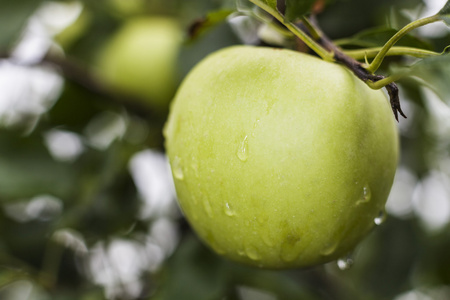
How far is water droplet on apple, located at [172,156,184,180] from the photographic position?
0.50 m

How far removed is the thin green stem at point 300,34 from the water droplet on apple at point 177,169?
0.60ft

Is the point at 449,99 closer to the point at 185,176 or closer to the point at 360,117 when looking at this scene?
the point at 360,117

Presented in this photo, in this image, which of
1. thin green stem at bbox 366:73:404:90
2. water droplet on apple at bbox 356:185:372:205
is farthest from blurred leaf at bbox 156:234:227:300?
thin green stem at bbox 366:73:404:90

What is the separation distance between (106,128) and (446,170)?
869 mm

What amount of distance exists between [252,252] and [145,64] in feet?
2.09

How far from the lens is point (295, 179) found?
428mm

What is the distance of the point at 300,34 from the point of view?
44 centimetres

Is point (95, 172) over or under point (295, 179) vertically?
under

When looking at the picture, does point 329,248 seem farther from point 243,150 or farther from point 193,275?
point 193,275

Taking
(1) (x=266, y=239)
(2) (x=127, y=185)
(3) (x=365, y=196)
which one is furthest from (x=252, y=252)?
(2) (x=127, y=185)

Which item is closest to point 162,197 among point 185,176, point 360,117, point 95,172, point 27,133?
point 95,172

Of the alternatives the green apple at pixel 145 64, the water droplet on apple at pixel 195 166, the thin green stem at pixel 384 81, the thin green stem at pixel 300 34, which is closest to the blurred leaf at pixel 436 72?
the thin green stem at pixel 384 81

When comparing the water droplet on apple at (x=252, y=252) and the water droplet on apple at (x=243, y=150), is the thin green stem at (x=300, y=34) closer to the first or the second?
the water droplet on apple at (x=243, y=150)

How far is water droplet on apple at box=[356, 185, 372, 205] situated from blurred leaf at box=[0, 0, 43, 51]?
1.89 feet
